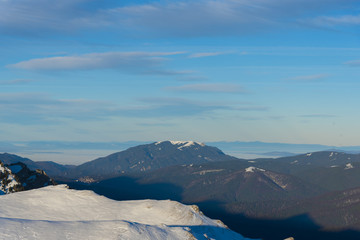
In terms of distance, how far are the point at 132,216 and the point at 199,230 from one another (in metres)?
19.0

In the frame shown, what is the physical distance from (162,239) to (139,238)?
6.89m

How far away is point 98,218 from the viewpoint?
139 meters

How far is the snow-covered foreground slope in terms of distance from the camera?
368 feet

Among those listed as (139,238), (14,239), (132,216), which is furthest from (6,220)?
(132,216)

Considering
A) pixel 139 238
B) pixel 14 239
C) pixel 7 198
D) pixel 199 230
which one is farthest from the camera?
pixel 7 198

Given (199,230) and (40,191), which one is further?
(40,191)

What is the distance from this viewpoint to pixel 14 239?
105250 mm

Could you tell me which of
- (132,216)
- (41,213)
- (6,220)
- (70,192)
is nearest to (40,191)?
(70,192)

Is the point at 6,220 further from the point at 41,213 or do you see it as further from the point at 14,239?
the point at 41,213

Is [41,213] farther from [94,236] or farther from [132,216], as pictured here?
[94,236]

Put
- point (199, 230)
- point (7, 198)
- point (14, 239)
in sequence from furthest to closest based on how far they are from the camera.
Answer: point (7, 198) → point (199, 230) → point (14, 239)

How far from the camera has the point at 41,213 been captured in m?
140

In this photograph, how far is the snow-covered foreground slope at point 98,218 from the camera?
11231 cm

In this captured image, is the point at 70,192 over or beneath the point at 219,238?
over
